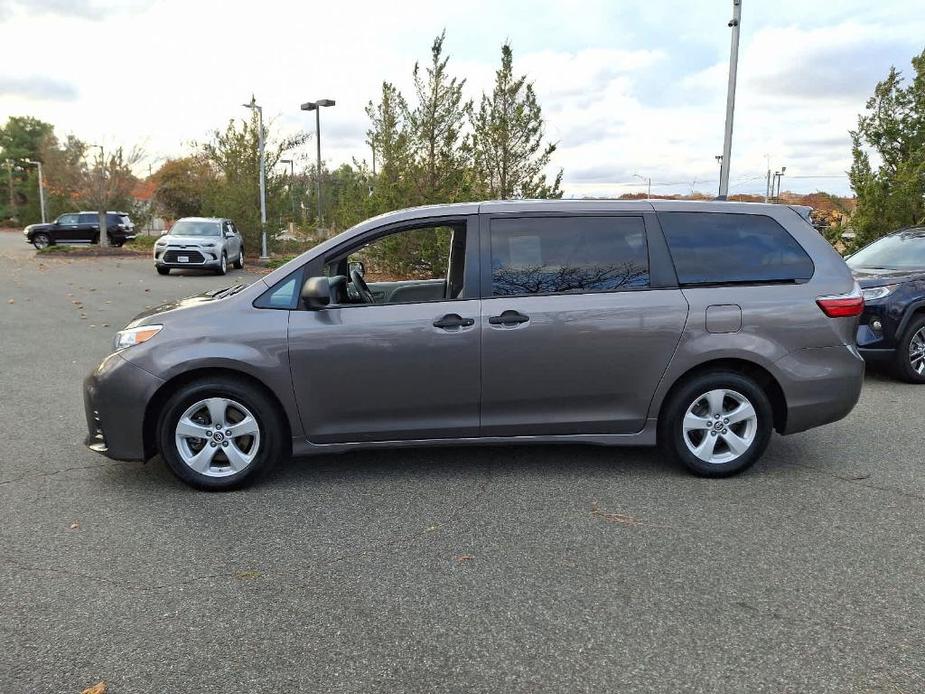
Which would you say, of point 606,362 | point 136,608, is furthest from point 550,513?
point 136,608

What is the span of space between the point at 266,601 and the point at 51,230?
38568mm

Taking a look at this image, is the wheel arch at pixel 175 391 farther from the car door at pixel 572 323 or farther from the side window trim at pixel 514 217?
the side window trim at pixel 514 217

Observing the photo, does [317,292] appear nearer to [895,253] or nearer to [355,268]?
[355,268]

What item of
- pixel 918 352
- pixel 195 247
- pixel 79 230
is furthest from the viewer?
pixel 79 230

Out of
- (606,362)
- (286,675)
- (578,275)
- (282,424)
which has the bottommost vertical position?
(286,675)

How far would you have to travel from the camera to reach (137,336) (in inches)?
179

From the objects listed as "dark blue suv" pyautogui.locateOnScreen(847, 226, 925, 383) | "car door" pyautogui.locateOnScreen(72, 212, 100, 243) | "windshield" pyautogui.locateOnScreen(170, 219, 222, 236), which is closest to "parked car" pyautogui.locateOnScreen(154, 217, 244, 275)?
"windshield" pyautogui.locateOnScreen(170, 219, 222, 236)

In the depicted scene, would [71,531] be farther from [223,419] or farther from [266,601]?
[266,601]

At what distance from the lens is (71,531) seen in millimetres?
3955

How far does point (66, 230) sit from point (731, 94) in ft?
106

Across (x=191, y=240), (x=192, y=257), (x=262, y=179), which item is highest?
(x=262, y=179)

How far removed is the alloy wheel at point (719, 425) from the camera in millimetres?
4750

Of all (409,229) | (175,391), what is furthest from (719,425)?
(175,391)

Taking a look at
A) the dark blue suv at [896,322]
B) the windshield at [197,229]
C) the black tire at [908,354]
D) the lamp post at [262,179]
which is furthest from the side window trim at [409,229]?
the lamp post at [262,179]
